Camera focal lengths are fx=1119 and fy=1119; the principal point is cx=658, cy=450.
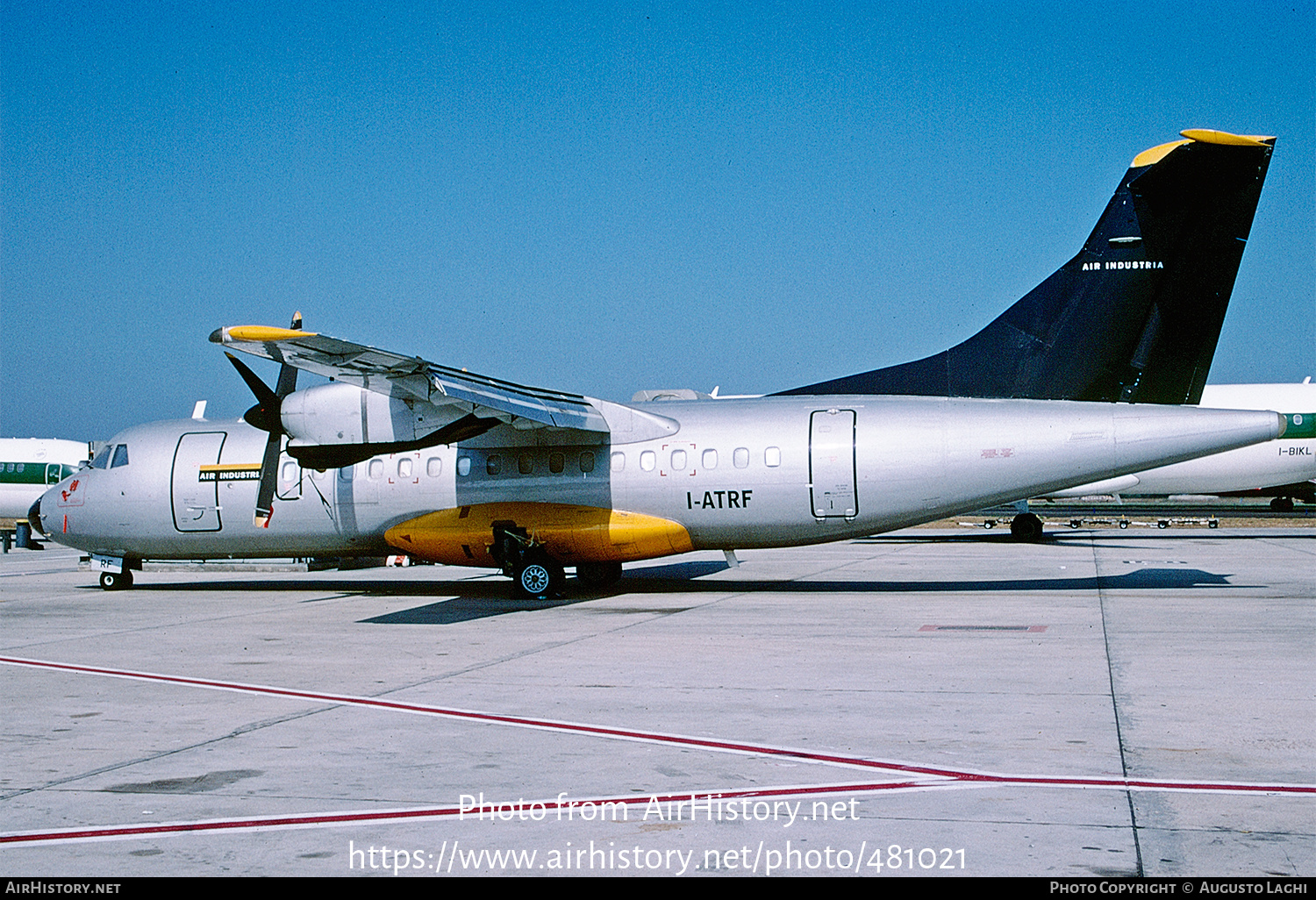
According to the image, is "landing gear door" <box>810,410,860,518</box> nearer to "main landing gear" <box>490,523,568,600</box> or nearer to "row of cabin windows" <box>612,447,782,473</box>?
"row of cabin windows" <box>612,447,782,473</box>

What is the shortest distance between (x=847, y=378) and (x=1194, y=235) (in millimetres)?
5767

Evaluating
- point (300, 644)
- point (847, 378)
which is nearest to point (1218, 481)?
point (847, 378)

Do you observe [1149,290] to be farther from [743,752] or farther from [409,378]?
[743,752]

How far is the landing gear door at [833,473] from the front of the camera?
675 inches

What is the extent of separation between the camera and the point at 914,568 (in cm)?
2425

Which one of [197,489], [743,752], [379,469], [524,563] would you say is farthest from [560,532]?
[743,752]

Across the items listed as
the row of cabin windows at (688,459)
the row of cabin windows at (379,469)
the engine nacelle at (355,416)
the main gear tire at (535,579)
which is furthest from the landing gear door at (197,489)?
the row of cabin windows at (688,459)

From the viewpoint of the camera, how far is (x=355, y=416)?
17875mm

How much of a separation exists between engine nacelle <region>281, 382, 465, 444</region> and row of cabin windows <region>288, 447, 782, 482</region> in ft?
4.30

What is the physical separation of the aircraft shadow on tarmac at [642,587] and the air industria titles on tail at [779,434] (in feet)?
2.72

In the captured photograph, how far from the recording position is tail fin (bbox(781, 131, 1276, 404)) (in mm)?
16281

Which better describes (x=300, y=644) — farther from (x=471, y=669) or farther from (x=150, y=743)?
(x=150, y=743)

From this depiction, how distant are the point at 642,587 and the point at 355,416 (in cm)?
620

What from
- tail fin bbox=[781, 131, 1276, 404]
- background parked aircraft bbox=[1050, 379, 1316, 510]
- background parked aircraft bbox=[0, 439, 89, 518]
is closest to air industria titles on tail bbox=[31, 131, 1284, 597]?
tail fin bbox=[781, 131, 1276, 404]
